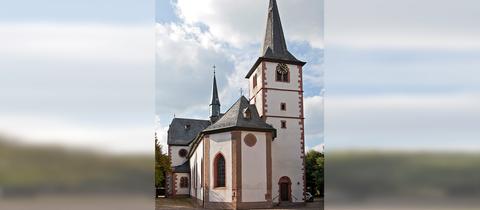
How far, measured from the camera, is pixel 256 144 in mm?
14695

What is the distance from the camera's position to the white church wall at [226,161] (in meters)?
13.8

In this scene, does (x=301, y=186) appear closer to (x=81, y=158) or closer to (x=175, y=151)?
(x=175, y=151)

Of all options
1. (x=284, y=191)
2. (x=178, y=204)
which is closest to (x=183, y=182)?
(x=178, y=204)

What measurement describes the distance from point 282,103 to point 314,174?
3.31 metres

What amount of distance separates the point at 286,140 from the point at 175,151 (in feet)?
19.2

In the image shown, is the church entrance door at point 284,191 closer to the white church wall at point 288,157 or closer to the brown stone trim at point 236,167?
the white church wall at point 288,157

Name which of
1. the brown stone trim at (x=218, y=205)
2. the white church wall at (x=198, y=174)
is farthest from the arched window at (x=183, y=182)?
the brown stone trim at (x=218, y=205)

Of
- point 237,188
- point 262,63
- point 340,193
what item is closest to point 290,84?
point 262,63

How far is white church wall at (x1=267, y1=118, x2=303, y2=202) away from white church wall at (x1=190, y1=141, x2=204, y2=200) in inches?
105

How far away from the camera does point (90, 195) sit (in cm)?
402

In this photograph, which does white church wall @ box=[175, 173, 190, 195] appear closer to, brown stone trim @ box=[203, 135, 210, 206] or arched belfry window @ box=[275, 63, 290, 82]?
brown stone trim @ box=[203, 135, 210, 206]

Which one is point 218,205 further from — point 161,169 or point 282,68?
point 282,68

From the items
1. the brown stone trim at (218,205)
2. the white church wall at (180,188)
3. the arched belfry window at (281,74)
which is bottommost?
the brown stone trim at (218,205)

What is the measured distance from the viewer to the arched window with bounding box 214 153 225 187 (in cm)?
1417
